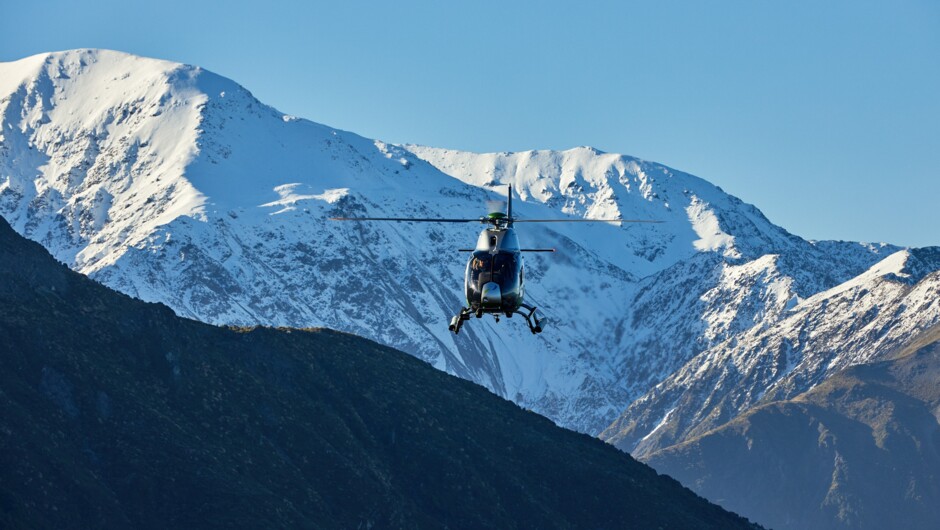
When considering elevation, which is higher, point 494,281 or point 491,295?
point 494,281

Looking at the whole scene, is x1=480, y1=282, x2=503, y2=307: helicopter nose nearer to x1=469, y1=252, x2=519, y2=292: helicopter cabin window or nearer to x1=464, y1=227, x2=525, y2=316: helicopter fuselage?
x1=464, y1=227, x2=525, y2=316: helicopter fuselage

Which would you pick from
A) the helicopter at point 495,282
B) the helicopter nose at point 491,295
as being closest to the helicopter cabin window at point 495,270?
the helicopter at point 495,282

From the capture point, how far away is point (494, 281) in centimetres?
13038

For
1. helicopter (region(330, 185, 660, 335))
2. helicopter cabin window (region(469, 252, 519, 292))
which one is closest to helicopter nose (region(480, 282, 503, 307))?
helicopter (region(330, 185, 660, 335))

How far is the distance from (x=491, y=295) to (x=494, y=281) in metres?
1.36

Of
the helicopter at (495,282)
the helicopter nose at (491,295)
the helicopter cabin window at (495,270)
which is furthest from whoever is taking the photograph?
the helicopter cabin window at (495,270)

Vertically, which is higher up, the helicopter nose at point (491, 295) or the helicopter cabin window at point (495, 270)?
the helicopter cabin window at point (495, 270)

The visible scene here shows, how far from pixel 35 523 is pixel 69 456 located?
50.0 feet

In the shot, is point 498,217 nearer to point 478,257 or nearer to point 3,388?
point 478,257

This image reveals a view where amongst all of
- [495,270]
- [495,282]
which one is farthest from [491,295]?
[495,270]

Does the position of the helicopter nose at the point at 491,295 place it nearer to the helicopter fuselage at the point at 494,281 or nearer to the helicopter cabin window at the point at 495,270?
the helicopter fuselage at the point at 494,281

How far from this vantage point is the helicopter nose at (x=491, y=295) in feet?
424

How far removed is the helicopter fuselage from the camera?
129750 millimetres

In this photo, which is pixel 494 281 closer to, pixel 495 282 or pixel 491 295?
pixel 495 282
